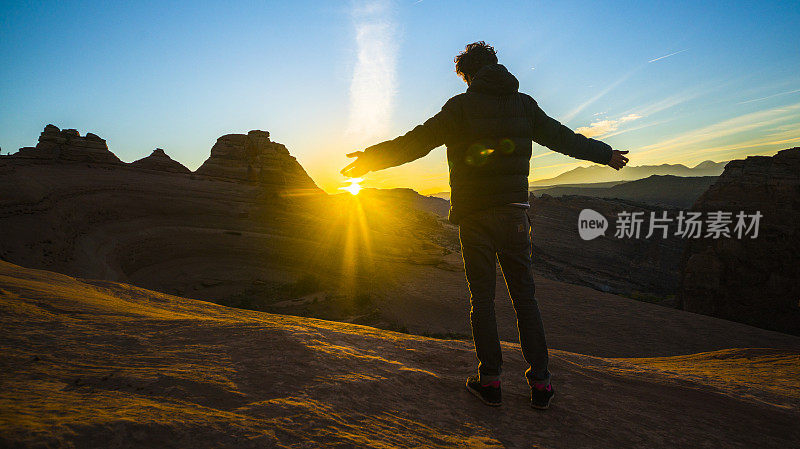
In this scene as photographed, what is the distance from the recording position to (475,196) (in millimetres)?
2348

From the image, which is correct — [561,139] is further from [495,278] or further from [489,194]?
[495,278]

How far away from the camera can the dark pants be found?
2297mm

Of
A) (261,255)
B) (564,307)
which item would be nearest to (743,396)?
(564,307)

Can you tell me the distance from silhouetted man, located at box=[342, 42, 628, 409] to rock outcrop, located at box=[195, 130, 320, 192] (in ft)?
102

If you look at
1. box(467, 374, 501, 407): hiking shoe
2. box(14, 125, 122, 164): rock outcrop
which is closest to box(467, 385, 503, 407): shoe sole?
box(467, 374, 501, 407): hiking shoe

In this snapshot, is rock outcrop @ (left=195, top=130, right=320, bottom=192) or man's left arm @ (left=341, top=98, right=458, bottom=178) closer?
man's left arm @ (left=341, top=98, right=458, bottom=178)

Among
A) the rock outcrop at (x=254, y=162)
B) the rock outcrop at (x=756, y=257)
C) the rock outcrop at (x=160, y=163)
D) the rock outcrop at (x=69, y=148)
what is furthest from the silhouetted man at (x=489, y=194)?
the rock outcrop at (x=69, y=148)

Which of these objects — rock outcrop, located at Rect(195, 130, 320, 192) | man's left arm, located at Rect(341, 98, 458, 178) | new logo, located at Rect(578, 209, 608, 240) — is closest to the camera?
man's left arm, located at Rect(341, 98, 458, 178)

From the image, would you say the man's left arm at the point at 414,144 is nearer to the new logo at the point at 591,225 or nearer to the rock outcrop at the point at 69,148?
the rock outcrop at the point at 69,148

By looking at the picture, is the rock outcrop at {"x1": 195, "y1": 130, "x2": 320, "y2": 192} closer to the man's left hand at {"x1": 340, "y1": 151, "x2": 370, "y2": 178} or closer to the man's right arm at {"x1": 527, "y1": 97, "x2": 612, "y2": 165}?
the man's left hand at {"x1": 340, "y1": 151, "x2": 370, "y2": 178}

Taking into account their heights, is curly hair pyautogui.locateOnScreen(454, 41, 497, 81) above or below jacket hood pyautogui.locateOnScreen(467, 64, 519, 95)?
above

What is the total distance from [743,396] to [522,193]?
295 cm

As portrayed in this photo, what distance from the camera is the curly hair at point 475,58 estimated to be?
104 inches

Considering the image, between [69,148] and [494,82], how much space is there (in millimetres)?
34460
